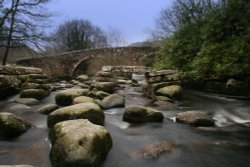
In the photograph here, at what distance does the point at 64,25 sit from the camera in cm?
3622

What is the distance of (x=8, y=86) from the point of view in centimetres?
927

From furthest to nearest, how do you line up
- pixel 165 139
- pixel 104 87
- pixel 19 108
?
pixel 104 87 < pixel 19 108 < pixel 165 139

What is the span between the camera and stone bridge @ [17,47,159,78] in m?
20.9

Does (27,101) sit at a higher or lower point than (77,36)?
lower

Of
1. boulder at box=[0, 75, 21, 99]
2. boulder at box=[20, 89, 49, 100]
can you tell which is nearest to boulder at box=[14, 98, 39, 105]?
boulder at box=[20, 89, 49, 100]

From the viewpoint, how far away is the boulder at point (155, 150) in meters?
3.99

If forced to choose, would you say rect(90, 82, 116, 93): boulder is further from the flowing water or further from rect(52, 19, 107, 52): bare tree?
rect(52, 19, 107, 52): bare tree

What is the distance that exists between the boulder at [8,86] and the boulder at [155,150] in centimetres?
647

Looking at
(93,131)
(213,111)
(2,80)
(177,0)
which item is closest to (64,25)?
(177,0)

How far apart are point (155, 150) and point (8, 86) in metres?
6.80

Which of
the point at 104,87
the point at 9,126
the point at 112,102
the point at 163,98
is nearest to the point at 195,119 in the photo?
the point at 112,102

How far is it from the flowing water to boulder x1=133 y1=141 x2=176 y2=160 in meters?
0.06

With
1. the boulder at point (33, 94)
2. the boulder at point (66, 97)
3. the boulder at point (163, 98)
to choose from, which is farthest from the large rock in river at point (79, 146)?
the boulder at point (33, 94)

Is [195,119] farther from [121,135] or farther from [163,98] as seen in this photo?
[163,98]
